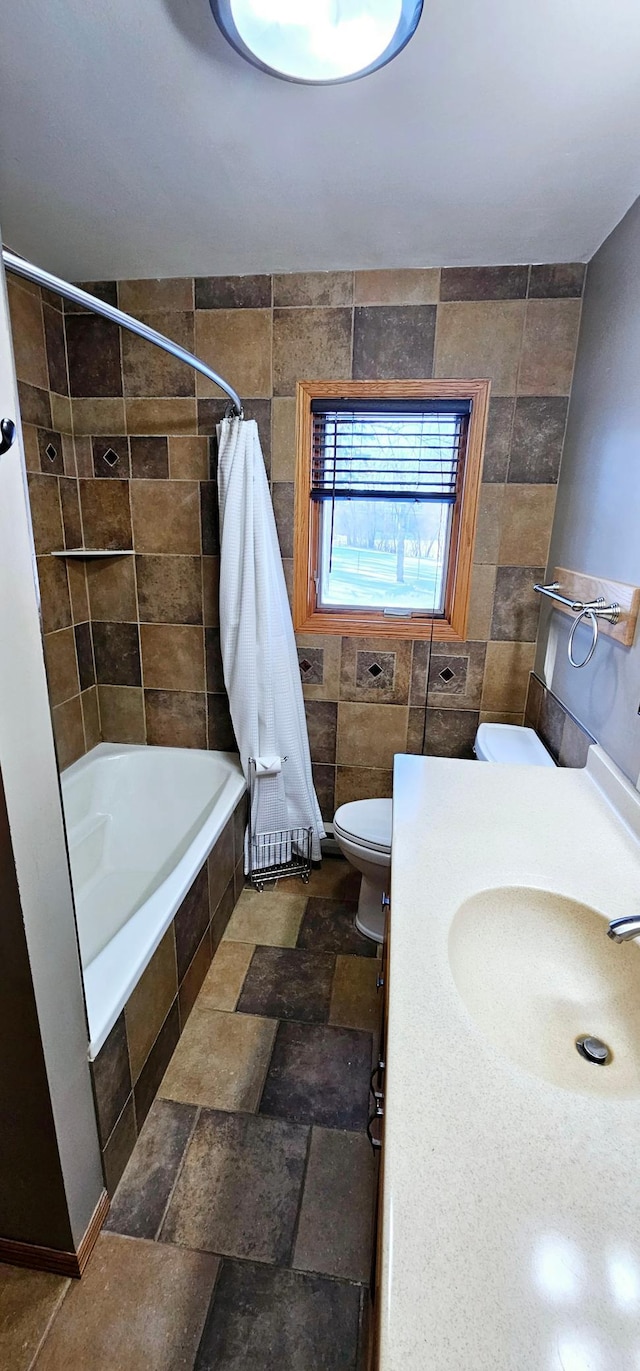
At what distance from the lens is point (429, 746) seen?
94.5 inches

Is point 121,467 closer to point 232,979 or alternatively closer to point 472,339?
point 472,339

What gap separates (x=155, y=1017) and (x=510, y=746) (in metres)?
1.38

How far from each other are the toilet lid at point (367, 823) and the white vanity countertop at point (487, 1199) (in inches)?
38.7

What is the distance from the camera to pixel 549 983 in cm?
97

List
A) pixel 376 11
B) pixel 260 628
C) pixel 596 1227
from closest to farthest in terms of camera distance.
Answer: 1. pixel 596 1227
2. pixel 376 11
3. pixel 260 628

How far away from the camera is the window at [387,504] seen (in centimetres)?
210

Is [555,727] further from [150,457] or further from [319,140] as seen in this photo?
[150,457]

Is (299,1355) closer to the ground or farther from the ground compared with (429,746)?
closer to the ground

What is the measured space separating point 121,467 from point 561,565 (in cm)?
172

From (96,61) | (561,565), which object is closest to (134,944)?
(561,565)

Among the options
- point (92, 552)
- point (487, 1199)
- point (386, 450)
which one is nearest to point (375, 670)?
point (386, 450)

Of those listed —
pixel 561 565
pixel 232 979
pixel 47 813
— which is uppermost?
pixel 561 565

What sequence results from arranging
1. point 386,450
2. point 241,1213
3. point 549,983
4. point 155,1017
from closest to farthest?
point 549,983
point 241,1213
point 155,1017
point 386,450

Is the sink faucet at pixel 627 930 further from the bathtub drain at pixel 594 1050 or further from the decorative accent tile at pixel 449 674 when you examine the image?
the decorative accent tile at pixel 449 674
